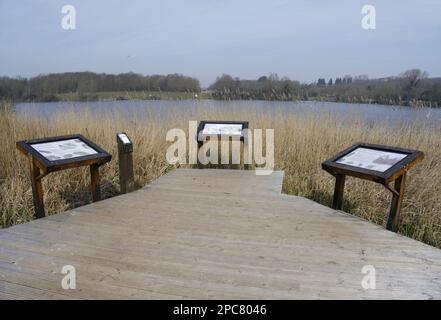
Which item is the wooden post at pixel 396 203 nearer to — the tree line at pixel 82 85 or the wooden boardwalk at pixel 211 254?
the wooden boardwalk at pixel 211 254

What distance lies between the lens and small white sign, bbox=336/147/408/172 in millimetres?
2139

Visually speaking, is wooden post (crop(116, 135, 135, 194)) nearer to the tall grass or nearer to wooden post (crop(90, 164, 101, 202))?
wooden post (crop(90, 164, 101, 202))

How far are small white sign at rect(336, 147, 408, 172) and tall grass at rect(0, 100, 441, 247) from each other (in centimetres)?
70

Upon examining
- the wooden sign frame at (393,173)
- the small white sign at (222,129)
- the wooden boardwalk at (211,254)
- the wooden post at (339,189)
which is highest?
the small white sign at (222,129)

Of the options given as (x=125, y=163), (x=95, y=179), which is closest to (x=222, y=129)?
(x=125, y=163)

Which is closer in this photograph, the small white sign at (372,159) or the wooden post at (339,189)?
the small white sign at (372,159)

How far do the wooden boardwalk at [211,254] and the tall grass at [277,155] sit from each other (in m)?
0.82

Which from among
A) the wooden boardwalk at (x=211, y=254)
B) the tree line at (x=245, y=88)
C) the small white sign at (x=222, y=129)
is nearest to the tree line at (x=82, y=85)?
the tree line at (x=245, y=88)

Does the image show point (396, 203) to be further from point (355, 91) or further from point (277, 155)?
point (355, 91)

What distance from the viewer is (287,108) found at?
5.47 m

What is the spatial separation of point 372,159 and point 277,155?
2.02 metres

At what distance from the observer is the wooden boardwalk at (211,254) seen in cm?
137
